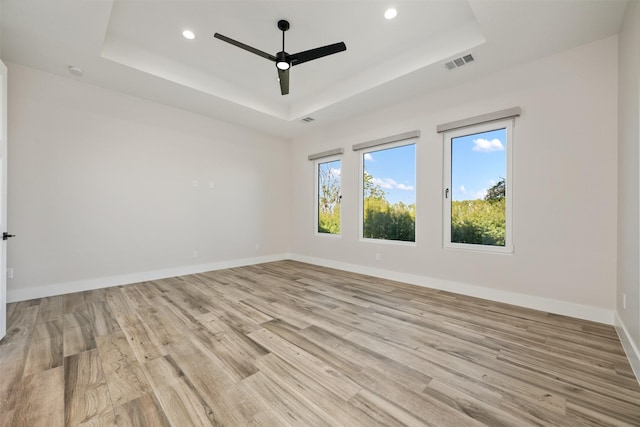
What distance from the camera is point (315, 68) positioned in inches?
145

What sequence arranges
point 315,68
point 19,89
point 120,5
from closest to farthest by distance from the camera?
point 120,5 → point 19,89 → point 315,68

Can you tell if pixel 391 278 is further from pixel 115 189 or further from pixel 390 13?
pixel 115 189

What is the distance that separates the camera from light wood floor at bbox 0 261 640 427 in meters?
1.41

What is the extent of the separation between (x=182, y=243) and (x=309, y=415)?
3940 mm

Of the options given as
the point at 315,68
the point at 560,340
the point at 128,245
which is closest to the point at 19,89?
the point at 128,245

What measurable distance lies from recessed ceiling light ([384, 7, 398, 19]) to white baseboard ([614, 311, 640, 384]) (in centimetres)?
341

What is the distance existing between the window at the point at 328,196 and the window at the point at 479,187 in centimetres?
211

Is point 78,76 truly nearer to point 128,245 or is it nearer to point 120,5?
point 120,5

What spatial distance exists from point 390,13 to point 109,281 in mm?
4973

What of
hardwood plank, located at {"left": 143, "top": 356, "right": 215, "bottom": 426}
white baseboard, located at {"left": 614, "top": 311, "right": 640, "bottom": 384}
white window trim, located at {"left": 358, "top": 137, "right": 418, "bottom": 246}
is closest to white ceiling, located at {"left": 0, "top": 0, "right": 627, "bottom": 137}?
white window trim, located at {"left": 358, "top": 137, "right": 418, "bottom": 246}

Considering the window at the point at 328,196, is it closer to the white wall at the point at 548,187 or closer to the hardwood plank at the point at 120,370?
the white wall at the point at 548,187

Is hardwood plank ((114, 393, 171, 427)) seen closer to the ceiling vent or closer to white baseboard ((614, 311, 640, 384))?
white baseboard ((614, 311, 640, 384))

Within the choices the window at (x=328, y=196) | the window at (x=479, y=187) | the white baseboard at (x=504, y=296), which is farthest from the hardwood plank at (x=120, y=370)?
the window at (x=328, y=196)

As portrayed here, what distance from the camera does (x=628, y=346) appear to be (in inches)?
77.9
